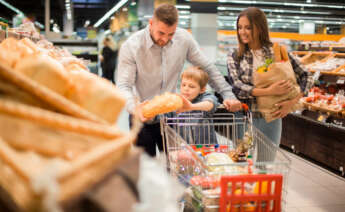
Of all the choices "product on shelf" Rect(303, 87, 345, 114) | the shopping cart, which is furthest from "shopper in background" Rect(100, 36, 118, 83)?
the shopping cart

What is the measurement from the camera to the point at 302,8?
33.8ft

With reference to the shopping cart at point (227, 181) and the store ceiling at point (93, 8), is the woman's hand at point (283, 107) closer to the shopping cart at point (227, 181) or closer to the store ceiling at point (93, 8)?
the shopping cart at point (227, 181)

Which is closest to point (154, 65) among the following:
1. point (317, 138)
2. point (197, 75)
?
point (197, 75)

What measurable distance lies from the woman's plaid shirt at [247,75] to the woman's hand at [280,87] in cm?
16

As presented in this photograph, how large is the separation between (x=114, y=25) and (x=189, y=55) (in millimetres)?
13081

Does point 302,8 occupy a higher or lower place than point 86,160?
higher

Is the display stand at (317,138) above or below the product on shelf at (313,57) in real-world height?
below

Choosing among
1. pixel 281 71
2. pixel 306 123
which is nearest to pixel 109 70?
pixel 306 123

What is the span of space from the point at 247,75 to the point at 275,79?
0.80ft

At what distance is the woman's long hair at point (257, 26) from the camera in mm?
2414

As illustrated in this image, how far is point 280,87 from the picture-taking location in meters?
2.41

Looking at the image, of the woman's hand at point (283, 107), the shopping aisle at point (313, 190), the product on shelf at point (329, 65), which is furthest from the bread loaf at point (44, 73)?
the product on shelf at point (329, 65)

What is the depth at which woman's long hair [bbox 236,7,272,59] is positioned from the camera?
2.41 m

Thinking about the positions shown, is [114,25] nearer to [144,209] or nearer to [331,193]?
[331,193]
